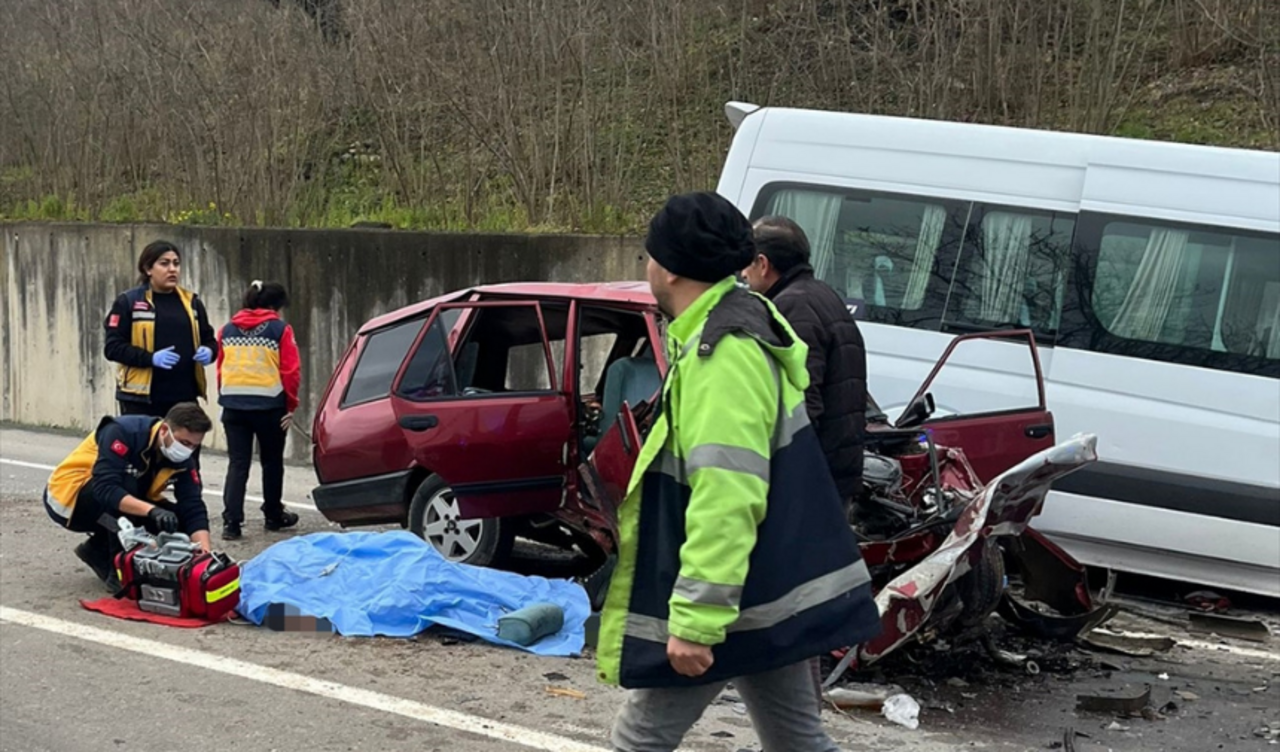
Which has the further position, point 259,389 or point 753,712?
point 259,389

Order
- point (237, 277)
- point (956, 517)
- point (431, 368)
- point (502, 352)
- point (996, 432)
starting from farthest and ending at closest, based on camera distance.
A: point (237, 277), point (502, 352), point (431, 368), point (996, 432), point (956, 517)

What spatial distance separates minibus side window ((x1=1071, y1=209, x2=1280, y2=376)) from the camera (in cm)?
759

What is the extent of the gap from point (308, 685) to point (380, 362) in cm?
290

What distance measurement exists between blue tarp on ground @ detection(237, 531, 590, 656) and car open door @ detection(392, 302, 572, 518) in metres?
0.45

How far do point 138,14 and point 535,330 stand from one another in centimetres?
1287

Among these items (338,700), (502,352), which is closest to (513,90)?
(502,352)

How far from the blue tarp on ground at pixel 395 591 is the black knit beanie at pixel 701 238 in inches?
134

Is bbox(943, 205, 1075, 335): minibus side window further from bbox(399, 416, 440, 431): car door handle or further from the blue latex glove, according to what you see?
the blue latex glove

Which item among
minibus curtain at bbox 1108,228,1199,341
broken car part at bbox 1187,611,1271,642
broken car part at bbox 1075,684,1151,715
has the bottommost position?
broken car part at bbox 1187,611,1271,642

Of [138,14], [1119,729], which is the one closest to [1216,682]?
[1119,729]

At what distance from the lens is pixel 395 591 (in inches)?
267

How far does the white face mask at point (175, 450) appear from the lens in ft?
23.7

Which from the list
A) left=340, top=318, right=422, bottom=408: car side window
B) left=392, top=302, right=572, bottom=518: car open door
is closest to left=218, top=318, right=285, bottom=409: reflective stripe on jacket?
left=340, top=318, right=422, bottom=408: car side window

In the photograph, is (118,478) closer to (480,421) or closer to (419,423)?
(419,423)
